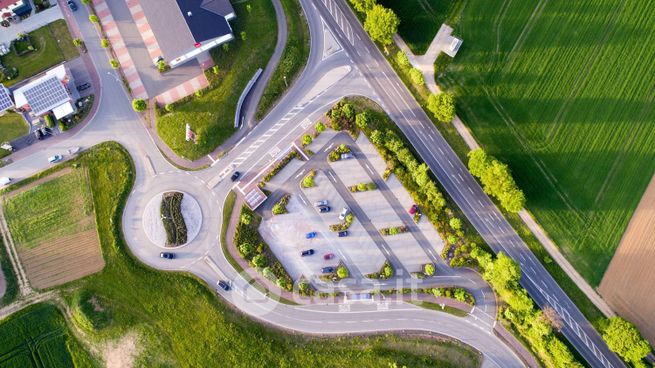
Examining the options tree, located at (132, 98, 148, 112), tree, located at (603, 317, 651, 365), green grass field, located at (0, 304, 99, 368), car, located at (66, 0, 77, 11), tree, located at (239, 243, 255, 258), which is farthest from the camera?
car, located at (66, 0, 77, 11)

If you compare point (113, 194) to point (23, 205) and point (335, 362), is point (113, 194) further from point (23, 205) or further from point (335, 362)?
point (335, 362)

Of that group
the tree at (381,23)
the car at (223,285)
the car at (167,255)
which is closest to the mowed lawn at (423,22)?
the tree at (381,23)

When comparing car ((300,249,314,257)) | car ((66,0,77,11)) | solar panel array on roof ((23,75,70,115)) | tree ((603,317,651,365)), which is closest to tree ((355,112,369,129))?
car ((300,249,314,257))

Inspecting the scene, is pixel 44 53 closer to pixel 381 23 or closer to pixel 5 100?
pixel 5 100

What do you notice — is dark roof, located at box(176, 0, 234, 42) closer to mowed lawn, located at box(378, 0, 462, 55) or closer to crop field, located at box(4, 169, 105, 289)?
mowed lawn, located at box(378, 0, 462, 55)

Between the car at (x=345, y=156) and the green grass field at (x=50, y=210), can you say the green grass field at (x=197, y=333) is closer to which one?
the green grass field at (x=50, y=210)

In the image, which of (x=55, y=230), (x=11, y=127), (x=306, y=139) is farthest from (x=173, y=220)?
(x=11, y=127)
